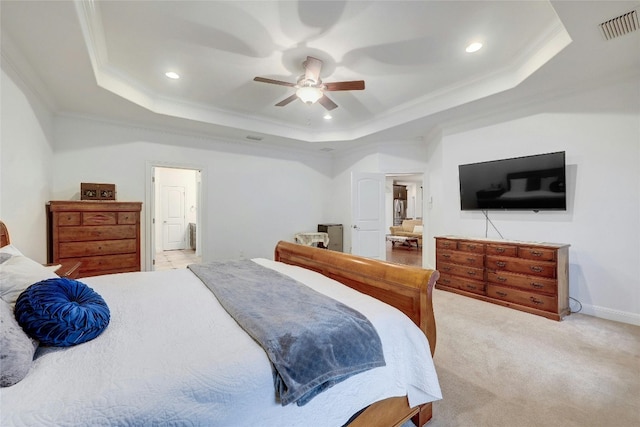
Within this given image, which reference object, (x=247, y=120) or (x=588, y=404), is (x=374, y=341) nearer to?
(x=588, y=404)

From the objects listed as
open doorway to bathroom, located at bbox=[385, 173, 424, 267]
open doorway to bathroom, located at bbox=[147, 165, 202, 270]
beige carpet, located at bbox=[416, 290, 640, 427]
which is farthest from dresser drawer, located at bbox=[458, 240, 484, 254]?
open doorway to bathroom, located at bbox=[147, 165, 202, 270]

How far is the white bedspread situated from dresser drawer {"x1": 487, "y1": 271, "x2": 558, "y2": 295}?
2.56m

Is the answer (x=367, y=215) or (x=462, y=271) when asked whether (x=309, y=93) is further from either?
(x=462, y=271)

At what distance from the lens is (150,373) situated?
906mm

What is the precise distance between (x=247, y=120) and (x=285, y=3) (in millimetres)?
2704

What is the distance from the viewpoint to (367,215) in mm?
5336

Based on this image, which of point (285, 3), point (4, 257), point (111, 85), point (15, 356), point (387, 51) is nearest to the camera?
point (15, 356)

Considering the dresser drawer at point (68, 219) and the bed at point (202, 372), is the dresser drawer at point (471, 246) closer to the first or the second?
the bed at point (202, 372)

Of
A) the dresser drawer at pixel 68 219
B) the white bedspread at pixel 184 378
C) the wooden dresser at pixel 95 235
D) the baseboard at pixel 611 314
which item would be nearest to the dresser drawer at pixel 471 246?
the baseboard at pixel 611 314

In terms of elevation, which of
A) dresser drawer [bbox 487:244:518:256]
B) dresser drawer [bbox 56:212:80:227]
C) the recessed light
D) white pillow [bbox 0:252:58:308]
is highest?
the recessed light

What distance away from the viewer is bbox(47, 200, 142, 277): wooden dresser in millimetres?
3295

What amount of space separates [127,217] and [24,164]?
1.12 metres

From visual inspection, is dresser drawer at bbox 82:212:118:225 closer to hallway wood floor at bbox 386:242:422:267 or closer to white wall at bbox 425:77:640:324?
hallway wood floor at bbox 386:242:422:267

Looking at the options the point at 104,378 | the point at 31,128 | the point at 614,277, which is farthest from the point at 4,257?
the point at 614,277
